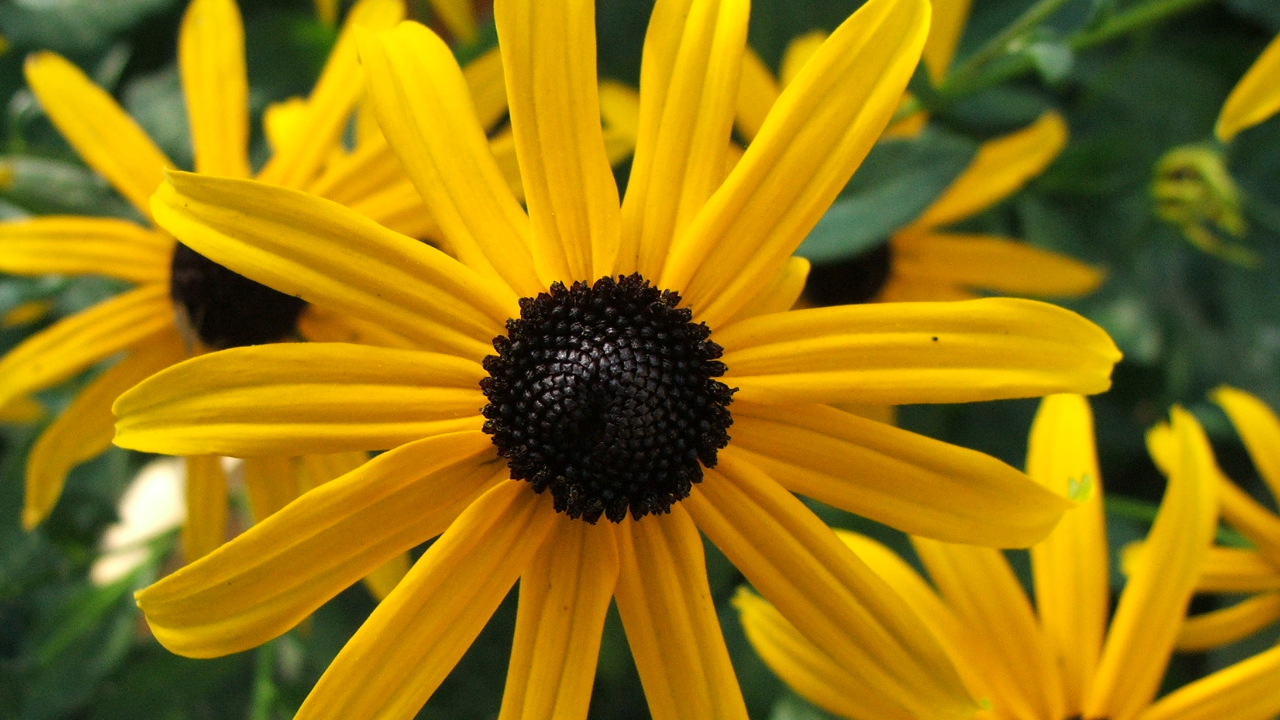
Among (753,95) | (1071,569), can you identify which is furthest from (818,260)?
(1071,569)

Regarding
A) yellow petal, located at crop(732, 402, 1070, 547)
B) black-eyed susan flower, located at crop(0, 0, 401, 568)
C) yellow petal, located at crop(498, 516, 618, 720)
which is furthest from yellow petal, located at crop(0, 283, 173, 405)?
yellow petal, located at crop(732, 402, 1070, 547)

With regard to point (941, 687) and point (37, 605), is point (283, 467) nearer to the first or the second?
point (941, 687)

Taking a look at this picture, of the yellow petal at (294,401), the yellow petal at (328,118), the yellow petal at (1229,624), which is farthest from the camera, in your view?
the yellow petal at (1229,624)

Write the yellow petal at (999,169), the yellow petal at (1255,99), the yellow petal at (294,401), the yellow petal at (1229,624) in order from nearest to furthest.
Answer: the yellow petal at (294,401)
the yellow petal at (1255,99)
the yellow petal at (1229,624)
the yellow petal at (999,169)

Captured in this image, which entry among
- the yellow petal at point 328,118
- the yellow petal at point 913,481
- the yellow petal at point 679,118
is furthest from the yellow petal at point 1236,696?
the yellow petal at point 328,118

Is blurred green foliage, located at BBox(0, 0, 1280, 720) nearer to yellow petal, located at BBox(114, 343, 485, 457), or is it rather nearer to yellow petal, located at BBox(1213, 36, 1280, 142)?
yellow petal, located at BBox(1213, 36, 1280, 142)

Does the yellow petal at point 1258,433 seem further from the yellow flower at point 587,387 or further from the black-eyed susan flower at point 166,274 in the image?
the black-eyed susan flower at point 166,274

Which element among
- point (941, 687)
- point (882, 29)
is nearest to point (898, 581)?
point (941, 687)
